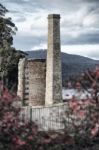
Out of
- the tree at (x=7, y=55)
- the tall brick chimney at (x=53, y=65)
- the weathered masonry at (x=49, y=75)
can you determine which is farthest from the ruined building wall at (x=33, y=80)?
the tree at (x=7, y=55)

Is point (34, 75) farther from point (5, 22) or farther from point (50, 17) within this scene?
point (5, 22)

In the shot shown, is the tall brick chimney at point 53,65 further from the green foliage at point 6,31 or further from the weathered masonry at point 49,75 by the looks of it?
the green foliage at point 6,31

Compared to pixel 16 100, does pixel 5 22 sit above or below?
above

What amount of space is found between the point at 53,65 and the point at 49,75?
738 millimetres

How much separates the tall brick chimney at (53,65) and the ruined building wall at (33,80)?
1.24 ft

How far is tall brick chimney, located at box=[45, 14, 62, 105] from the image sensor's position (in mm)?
42812

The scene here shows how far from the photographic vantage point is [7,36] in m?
62.3

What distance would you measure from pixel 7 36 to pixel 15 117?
1942 inches

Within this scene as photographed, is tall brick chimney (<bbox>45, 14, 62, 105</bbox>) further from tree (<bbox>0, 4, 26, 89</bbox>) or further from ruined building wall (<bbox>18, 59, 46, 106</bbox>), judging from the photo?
tree (<bbox>0, 4, 26, 89</bbox>)

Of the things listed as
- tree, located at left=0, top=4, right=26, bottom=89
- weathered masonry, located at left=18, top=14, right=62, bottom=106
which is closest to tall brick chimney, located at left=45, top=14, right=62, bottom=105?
weathered masonry, located at left=18, top=14, right=62, bottom=106

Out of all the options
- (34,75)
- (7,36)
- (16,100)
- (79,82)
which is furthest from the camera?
(7,36)

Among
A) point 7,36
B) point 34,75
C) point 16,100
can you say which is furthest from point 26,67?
point 16,100

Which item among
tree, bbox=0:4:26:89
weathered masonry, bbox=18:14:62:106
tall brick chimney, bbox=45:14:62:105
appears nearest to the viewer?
weathered masonry, bbox=18:14:62:106

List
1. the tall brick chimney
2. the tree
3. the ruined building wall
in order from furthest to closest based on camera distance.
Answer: the tree → the tall brick chimney → the ruined building wall
